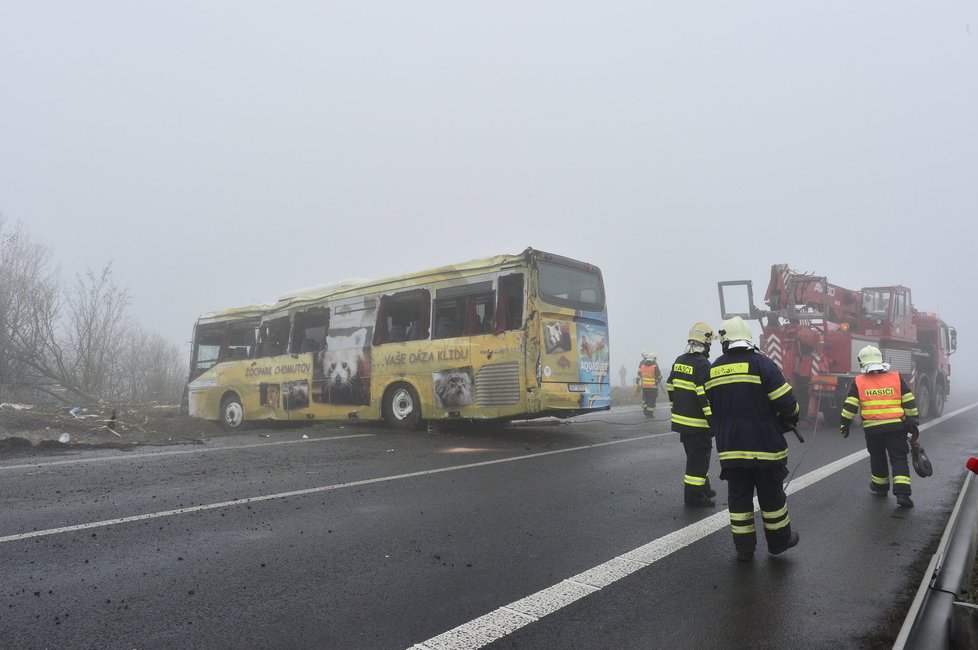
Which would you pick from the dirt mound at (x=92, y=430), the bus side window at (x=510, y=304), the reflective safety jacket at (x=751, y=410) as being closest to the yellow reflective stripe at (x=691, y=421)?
the reflective safety jacket at (x=751, y=410)

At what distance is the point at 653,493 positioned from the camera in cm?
687

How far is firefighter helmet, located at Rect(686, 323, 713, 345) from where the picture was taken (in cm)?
663

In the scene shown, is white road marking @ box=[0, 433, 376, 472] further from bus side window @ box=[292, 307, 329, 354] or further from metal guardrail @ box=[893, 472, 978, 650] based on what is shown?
metal guardrail @ box=[893, 472, 978, 650]

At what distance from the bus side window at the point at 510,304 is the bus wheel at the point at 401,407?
234 cm

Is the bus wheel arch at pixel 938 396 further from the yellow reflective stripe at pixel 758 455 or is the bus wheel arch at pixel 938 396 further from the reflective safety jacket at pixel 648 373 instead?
the yellow reflective stripe at pixel 758 455

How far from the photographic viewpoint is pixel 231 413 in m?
16.1

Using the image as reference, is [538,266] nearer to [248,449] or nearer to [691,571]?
[248,449]

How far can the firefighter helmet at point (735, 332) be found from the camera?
489cm

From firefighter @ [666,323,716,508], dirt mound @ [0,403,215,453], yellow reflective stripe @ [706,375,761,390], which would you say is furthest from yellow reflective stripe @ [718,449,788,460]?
dirt mound @ [0,403,215,453]

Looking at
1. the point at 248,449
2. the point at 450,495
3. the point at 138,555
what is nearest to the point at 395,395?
the point at 248,449

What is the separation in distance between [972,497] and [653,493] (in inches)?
113

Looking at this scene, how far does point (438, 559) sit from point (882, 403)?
16.4ft

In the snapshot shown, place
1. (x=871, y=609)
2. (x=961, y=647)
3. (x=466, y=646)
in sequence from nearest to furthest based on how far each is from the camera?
1. (x=961, y=647)
2. (x=466, y=646)
3. (x=871, y=609)

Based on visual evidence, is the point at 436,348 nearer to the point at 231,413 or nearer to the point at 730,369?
the point at 231,413
